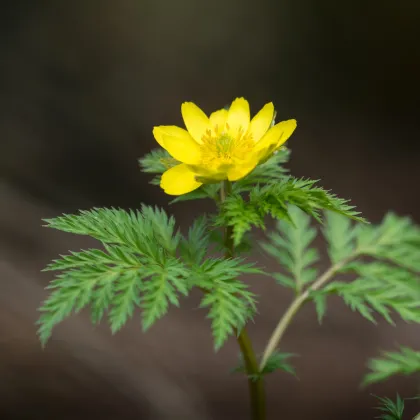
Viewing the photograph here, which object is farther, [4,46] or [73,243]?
[4,46]

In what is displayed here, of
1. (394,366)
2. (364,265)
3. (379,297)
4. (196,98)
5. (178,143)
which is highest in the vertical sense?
(196,98)

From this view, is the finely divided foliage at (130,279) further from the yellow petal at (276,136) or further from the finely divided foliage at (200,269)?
the yellow petal at (276,136)

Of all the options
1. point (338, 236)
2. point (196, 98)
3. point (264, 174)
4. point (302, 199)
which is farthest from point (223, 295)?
point (196, 98)

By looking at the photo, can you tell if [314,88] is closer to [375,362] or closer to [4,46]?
[4,46]

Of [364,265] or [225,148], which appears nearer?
[225,148]

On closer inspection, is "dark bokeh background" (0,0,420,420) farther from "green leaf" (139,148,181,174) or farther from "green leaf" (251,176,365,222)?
"green leaf" (251,176,365,222)

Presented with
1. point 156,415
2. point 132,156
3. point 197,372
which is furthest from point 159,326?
point 132,156

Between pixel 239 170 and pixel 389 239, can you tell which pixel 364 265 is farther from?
pixel 239 170
